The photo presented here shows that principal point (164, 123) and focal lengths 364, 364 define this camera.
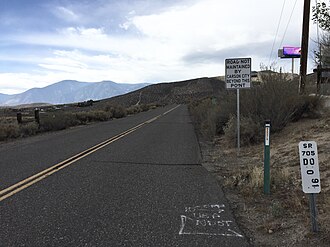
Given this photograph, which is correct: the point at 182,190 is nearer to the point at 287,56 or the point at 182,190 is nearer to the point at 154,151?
the point at 154,151

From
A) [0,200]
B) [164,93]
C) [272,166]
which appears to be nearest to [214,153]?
[272,166]

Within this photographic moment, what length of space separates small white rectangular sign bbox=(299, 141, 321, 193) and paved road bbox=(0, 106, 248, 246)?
1101mm

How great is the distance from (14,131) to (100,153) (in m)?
9.16

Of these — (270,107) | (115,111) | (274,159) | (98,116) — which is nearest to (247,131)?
(270,107)

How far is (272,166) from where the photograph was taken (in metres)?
9.06

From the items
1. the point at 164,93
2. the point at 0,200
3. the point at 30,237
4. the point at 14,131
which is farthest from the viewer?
the point at 164,93

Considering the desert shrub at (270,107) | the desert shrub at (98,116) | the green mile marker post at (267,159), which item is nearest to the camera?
the green mile marker post at (267,159)

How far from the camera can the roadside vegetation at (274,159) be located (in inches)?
199

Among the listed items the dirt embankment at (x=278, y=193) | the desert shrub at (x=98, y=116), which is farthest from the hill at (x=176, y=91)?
the dirt embankment at (x=278, y=193)

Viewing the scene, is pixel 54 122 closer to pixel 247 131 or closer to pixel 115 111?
pixel 247 131

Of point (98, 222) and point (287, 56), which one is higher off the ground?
point (287, 56)

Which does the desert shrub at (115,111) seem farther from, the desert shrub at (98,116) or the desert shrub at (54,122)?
the desert shrub at (54,122)

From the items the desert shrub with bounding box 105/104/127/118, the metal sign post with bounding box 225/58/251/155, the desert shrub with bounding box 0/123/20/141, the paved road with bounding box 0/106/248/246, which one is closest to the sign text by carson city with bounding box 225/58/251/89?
the metal sign post with bounding box 225/58/251/155

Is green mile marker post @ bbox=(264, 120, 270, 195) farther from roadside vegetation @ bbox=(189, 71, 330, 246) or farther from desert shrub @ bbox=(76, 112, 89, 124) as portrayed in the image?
desert shrub @ bbox=(76, 112, 89, 124)
